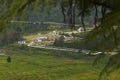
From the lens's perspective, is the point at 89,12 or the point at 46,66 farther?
the point at 46,66

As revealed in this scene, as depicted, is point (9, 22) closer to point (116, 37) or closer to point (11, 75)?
point (116, 37)

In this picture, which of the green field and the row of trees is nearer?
the row of trees

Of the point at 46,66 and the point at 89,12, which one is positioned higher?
the point at 89,12

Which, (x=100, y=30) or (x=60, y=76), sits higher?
(x=100, y=30)

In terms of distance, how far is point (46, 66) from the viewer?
2773 inches

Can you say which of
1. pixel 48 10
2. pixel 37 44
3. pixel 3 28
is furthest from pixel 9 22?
pixel 37 44

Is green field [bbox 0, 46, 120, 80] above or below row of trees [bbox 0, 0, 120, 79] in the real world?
below

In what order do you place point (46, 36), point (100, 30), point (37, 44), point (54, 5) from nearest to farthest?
point (100, 30), point (54, 5), point (37, 44), point (46, 36)

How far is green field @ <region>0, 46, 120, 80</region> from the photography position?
198 feet

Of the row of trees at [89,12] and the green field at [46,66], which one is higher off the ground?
the row of trees at [89,12]

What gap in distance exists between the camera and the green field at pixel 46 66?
60.5m

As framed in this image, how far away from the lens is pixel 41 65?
2805 inches

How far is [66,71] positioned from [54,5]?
62266mm

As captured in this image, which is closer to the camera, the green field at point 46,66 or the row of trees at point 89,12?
the row of trees at point 89,12
